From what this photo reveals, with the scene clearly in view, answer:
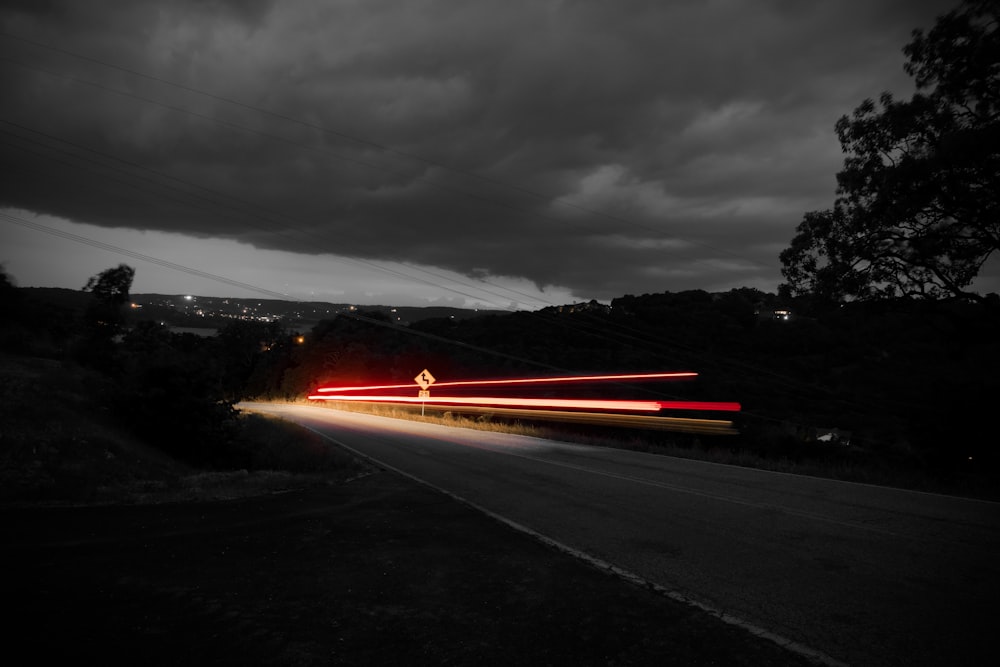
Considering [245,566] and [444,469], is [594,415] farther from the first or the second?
[245,566]

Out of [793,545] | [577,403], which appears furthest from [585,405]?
[793,545]

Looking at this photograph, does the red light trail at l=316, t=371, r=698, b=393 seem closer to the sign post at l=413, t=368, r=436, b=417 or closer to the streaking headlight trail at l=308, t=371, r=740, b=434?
the streaking headlight trail at l=308, t=371, r=740, b=434

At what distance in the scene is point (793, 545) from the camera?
6.14 meters

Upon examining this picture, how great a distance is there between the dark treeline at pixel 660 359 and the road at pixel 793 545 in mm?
8887

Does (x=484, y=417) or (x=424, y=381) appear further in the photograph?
(x=424, y=381)

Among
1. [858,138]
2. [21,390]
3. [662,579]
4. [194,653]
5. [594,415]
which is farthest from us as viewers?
[594,415]

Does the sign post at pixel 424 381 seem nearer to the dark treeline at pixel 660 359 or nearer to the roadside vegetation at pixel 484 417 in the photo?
the roadside vegetation at pixel 484 417

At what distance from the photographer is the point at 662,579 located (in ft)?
16.4

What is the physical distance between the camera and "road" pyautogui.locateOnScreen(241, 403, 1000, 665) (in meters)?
4.00

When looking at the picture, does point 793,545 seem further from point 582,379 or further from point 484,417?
point 484,417

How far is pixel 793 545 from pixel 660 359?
180 feet

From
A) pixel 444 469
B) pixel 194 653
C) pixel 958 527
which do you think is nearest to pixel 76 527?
pixel 194 653

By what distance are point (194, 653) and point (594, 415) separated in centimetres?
2173

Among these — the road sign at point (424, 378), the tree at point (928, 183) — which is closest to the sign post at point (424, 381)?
the road sign at point (424, 378)
